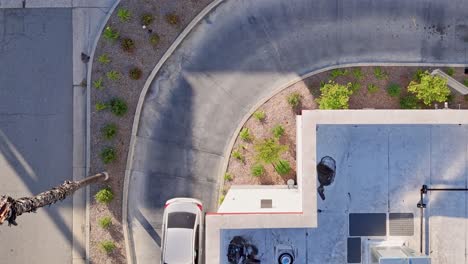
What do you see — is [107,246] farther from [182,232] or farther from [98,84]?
[98,84]

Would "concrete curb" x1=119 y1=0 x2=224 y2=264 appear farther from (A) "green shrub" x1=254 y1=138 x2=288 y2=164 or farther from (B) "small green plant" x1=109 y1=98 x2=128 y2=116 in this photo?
(A) "green shrub" x1=254 y1=138 x2=288 y2=164

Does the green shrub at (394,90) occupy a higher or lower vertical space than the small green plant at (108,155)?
higher

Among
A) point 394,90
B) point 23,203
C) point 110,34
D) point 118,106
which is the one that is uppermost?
point 110,34

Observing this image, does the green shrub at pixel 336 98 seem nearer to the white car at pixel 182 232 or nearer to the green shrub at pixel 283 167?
the green shrub at pixel 283 167

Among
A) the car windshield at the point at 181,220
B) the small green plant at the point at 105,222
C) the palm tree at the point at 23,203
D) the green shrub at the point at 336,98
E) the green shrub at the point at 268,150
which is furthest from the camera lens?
the small green plant at the point at 105,222

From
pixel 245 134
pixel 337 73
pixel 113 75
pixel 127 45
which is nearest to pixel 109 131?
pixel 113 75

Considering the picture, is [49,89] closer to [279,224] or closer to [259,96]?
[259,96]

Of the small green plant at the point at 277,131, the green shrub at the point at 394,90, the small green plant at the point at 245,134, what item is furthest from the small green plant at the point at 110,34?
the green shrub at the point at 394,90
